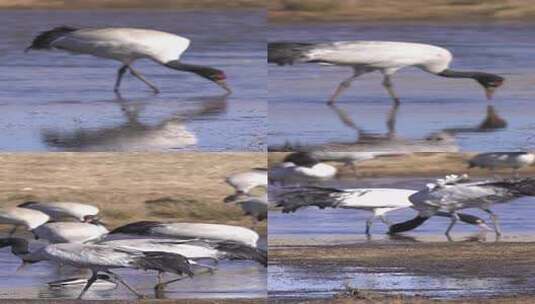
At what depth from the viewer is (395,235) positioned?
47.6 ft

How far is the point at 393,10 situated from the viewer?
13.6 m

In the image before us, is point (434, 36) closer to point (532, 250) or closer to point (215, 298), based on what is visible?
point (532, 250)

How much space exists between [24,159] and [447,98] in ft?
10.3

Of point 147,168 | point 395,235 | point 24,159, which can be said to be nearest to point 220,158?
point 147,168

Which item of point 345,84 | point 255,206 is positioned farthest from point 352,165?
point 255,206

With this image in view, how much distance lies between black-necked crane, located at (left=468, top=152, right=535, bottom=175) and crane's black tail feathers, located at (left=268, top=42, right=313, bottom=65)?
59.5 inches

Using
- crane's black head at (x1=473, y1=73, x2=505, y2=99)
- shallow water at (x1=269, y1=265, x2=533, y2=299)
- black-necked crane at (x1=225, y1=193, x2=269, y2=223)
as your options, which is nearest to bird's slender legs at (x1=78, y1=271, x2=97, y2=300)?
black-necked crane at (x1=225, y1=193, x2=269, y2=223)

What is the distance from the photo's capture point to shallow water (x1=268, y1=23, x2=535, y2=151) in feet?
43.3

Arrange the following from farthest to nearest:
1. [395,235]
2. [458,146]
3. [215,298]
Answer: [395,235]
[458,146]
[215,298]

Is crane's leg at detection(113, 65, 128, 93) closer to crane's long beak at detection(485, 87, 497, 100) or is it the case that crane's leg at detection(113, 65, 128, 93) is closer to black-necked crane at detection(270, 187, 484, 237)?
black-necked crane at detection(270, 187, 484, 237)

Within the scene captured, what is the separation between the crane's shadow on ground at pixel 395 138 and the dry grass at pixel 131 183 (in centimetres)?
64

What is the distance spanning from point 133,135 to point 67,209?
702mm

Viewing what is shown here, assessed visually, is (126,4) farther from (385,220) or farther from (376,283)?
(376,283)

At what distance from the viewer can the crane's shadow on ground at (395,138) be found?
13148mm
